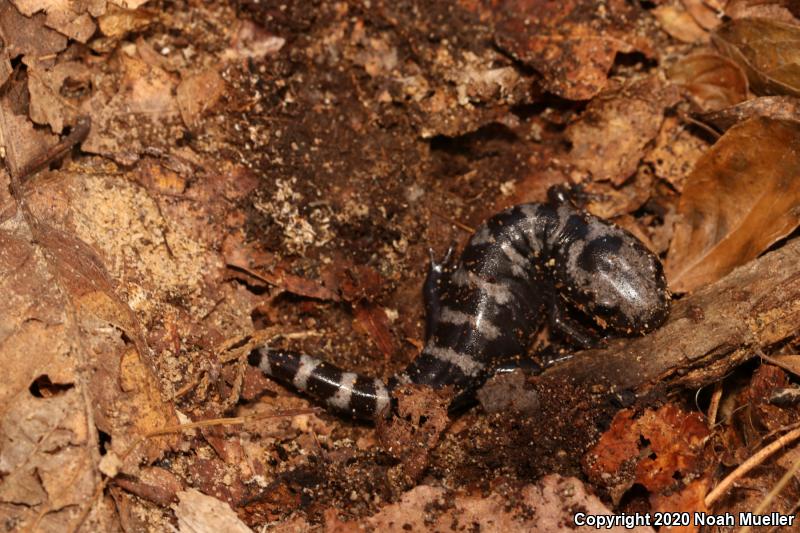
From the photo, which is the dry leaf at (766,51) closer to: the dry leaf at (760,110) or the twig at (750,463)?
the dry leaf at (760,110)

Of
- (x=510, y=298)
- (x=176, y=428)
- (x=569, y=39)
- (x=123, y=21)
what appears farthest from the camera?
(x=569, y=39)

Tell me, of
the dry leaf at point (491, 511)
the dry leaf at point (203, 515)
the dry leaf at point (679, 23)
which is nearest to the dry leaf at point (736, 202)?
the dry leaf at point (679, 23)

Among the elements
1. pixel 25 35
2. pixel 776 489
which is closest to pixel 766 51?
pixel 776 489

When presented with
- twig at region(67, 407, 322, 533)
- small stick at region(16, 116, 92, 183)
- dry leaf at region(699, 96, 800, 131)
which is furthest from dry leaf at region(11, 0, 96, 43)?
dry leaf at region(699, 96, 800, 131)

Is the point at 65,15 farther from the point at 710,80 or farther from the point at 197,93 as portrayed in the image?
the point at 710,80

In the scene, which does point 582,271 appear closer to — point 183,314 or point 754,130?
point 754,130
